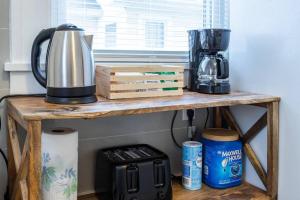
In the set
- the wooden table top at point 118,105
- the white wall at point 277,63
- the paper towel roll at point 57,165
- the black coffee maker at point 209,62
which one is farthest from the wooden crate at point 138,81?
the white wall at point 277,63

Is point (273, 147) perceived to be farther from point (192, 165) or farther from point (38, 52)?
point (38, 52)

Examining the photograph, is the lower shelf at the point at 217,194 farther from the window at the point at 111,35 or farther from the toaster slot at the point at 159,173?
the window at the point at 111,35

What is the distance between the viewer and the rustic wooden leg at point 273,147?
1463mm

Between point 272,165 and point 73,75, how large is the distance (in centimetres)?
95

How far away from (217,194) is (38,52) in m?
0.99

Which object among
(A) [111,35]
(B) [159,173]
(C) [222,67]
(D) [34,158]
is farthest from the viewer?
(A) [111,35]

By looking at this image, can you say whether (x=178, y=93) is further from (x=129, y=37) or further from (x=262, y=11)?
(x=262, y=11)

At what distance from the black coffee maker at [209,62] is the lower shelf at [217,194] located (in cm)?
46

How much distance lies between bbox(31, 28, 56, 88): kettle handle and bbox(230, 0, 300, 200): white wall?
91 centimetres

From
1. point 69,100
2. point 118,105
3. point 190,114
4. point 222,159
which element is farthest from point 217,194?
point 69,100

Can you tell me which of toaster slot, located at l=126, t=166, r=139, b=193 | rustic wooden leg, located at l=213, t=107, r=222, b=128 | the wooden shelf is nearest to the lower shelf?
the wooden shelf

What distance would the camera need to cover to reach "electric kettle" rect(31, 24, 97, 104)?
1.14m

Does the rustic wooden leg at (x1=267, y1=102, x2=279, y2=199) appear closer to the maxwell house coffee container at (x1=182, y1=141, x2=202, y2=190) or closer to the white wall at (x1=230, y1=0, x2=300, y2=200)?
the white wall at (x1=230, y1=0, x2=300, y2=200)

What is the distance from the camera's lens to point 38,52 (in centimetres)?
127
